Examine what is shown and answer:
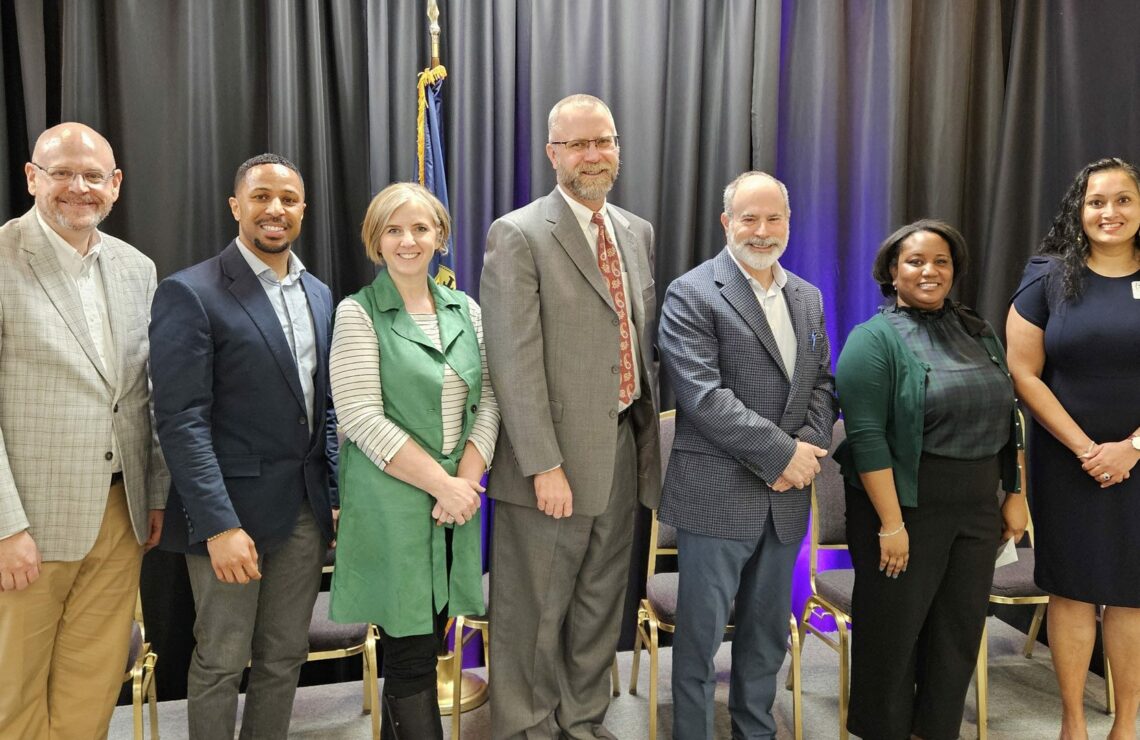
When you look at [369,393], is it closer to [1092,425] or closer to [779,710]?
[779,710]

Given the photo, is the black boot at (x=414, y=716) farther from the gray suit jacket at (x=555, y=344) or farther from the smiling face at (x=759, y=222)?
the smiling face at (x=759, y=222)

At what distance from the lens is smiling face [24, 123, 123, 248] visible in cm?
211

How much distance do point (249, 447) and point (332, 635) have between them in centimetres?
78

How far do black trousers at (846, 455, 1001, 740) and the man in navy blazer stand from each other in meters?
1.64

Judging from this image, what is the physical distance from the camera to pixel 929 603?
98.2 inches

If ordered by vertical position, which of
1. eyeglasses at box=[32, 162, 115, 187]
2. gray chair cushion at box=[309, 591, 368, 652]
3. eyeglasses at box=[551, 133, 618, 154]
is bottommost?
gray chair cushion at box=[309, 591, 368, 652]

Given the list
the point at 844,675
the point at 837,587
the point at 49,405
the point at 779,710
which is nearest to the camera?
the point at 49,405

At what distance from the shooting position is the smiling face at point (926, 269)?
2.50 metres

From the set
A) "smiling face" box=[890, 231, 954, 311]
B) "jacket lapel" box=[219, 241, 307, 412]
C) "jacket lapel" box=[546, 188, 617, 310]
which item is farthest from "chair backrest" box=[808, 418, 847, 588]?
"jacket lapel" box=[219, 241, 307, 412]

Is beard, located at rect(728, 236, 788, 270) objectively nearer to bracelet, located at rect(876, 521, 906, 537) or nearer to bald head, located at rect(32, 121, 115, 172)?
bracelet, located at rect(876, 521, 906, 537)

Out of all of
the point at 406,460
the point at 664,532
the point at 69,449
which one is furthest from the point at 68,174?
the point at 664,532

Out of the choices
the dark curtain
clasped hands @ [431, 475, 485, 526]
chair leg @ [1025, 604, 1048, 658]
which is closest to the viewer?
clasped hands @ [431, 475, 485, 526]

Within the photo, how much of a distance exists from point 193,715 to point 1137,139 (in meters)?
4.13

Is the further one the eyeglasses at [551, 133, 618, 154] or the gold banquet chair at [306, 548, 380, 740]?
the gold banquet chair at [306, 548, 380, 740]
